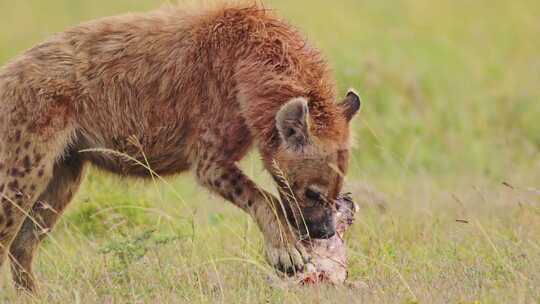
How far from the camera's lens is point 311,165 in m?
6.04

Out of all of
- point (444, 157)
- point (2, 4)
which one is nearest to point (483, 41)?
point (444, 157)

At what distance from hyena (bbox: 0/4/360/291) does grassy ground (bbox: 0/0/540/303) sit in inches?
10.6

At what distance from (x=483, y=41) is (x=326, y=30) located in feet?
6.15

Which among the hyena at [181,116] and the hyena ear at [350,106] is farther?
the hyena ear at [350,106]

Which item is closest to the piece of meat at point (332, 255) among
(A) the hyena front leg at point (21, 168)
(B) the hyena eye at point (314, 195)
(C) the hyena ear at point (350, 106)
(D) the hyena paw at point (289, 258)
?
(D) the hyena paw at point (289, 258)

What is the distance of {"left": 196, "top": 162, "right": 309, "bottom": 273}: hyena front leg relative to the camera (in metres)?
6.09

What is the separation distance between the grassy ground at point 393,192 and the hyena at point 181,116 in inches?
10.6

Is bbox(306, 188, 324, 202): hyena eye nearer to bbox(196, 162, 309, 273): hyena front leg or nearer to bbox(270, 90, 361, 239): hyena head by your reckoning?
bbox(270, 90, 361, 239): hyena head

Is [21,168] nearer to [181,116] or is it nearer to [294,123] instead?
[181,116]

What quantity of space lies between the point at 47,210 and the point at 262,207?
142 cm

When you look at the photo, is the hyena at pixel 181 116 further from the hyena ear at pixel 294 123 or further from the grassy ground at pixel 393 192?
the grassy ground at pixel 393 192

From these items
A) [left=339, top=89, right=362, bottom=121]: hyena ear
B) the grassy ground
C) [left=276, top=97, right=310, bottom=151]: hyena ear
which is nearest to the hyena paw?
the grassy ground

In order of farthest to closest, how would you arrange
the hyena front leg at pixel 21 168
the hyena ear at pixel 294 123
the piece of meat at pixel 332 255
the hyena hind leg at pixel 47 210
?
the hyena hind leg at pixel 47 210
the hyena front leg at pixel 21 168
the piece of meat at pixel 332 255
the hyena ear at pixel 294 123

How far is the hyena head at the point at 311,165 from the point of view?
602cm
